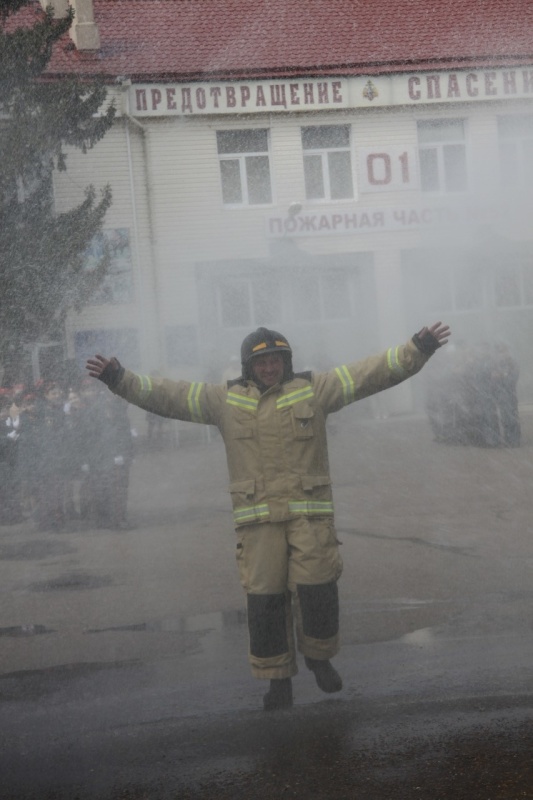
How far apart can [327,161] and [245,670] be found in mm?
6701

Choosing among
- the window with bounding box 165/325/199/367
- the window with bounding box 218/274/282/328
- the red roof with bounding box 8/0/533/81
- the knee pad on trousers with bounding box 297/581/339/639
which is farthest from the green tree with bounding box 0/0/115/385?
the knee pad on trousers with bounding box 297/581/339/639

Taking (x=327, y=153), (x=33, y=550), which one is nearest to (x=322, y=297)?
(x=327, y=153)

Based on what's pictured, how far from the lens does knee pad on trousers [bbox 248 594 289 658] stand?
13.7ft

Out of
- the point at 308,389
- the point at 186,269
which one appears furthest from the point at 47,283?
the point at 308,389

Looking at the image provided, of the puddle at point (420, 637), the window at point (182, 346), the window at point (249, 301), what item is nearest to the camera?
the puddle at point (420, 637)

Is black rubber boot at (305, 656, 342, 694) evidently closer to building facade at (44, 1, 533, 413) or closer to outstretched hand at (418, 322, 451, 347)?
outstretched hand at (418, 322, 451, 347)

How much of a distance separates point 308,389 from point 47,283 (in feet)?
22.9

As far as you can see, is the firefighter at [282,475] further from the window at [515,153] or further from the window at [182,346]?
the window at [515,153]

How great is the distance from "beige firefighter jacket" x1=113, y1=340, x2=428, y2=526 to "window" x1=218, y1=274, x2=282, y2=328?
7.12m

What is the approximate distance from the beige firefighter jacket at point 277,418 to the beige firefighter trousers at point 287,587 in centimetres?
8

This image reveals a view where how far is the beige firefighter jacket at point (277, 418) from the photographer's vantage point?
421 cm

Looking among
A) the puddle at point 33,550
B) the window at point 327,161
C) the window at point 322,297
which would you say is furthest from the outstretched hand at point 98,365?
the window at point 322,297

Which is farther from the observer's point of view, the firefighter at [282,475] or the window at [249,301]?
the window at [249,301]

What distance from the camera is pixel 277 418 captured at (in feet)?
13.9
